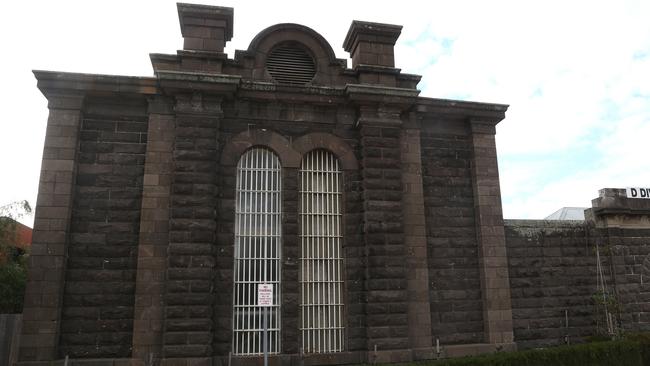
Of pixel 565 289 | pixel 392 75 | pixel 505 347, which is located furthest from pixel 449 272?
pixel 392 75

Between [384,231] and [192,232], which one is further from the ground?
[384,231]

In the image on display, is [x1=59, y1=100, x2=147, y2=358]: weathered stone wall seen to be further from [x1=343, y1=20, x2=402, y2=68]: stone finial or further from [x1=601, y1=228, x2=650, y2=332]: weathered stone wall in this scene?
[x1=601, y1=228, x2=650, y2=332]: weathered stone wall

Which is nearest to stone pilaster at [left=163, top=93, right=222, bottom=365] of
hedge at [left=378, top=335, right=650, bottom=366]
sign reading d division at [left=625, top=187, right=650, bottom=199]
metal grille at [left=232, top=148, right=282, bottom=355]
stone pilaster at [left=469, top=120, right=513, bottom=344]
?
metal grille at [left=232, top=148, right=282, bottom=355]

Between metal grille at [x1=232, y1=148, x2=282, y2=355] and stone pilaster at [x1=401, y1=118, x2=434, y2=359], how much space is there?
3544 millimetres

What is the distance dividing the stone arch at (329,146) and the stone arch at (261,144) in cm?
25

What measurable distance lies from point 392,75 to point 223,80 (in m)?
4.87

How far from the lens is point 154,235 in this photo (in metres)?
11.9

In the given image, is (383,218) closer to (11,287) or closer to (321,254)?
(321,254)

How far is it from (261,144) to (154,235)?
358 centimetres

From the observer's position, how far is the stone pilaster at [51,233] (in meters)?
11.0

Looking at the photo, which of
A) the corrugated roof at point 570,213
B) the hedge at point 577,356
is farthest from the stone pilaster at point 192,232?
the corrugated roof at point 570,213

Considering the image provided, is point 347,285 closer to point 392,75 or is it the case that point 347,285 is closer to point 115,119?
point 392,75

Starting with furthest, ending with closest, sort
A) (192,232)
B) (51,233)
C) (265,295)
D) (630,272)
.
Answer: (630,272) < (192,232) < (51,233) < (265,295)

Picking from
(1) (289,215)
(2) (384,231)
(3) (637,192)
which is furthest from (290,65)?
(3) (637,192)
